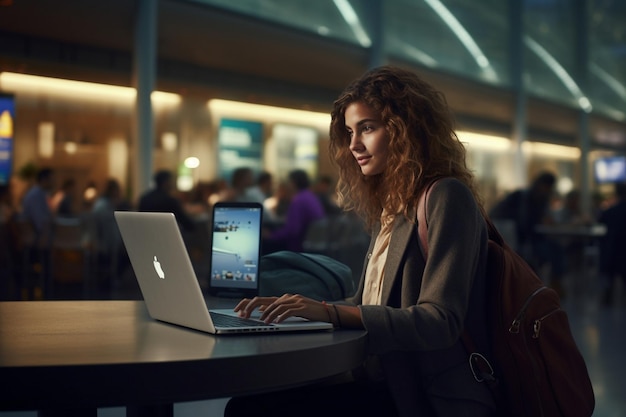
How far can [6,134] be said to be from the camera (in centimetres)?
1068

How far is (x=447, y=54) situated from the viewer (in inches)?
546

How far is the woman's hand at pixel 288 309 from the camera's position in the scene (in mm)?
1557

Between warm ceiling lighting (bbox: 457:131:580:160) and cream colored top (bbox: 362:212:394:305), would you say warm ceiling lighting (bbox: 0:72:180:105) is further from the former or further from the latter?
cream colored top (bbox: 362:212:394:305)

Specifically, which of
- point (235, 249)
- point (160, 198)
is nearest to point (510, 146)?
point (160, 198)

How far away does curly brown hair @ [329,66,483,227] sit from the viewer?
1.77 metres

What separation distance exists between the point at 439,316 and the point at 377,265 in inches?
12.9

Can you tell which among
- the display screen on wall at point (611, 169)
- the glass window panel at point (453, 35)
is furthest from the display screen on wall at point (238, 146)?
the display screen on wall at point (611, 169)

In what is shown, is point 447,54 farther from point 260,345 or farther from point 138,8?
point 260,345

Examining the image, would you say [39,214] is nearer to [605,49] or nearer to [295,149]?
[295,149]

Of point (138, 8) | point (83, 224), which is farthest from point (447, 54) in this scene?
point (83, 224)

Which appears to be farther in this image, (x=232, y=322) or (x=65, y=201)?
(x=65, y=201)

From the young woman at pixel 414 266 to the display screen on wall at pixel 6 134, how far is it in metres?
9.55

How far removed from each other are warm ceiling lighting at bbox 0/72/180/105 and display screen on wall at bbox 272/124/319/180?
2707mm

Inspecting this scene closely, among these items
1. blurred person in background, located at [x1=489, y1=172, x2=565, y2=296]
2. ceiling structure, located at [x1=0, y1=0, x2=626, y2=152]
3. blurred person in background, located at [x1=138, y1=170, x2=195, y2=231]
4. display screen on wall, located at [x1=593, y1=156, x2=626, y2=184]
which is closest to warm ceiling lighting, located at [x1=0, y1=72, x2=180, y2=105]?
ceiling structure, located at [x1=0, y1=0, x2=626, y2=152]
